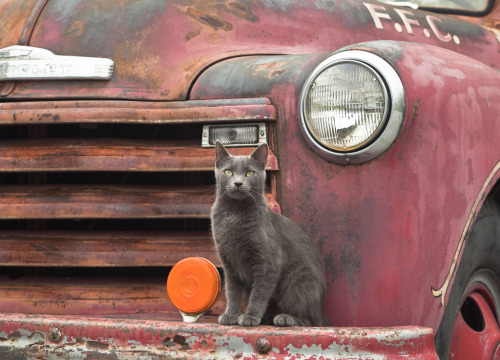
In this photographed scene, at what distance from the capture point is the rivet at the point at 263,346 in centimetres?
163

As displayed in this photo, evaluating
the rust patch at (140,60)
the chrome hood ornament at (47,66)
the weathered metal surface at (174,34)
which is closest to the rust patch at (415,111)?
the weathered metal surface at (174,34)

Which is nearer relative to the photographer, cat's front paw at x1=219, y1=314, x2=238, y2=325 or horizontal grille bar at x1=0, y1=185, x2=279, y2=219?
cat's front paw at x1=219, y1=314, x2=238, y2=325

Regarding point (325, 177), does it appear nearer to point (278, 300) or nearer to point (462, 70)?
point (278, 300)

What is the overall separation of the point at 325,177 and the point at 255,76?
43cm

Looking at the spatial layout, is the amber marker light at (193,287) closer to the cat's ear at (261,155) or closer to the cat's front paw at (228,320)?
the cat's front paw at (228,320)

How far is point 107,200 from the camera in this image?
2.09 m

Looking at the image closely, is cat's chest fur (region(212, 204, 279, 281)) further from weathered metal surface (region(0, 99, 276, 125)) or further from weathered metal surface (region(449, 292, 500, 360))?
weathered metal surface (region(449, 292, 500, 360))

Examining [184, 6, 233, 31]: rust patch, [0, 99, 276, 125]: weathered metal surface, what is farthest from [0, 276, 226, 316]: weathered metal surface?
[184, 6, 233, 31]: rust patch

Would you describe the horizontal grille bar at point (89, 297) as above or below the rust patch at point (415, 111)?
below

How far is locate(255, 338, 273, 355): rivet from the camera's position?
1628mm

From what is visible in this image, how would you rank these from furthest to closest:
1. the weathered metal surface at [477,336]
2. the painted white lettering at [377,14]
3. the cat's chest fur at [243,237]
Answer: the painted white lettering at [377,14] < the weathered metal surface at [477,336] < the cat's chest fur at [243,237]

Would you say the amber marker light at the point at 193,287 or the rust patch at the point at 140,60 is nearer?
the amber marker light at the point at 193,287

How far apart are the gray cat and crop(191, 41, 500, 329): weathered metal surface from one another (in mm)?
70

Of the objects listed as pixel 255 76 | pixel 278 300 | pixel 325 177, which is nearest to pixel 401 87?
pixel 325 177
